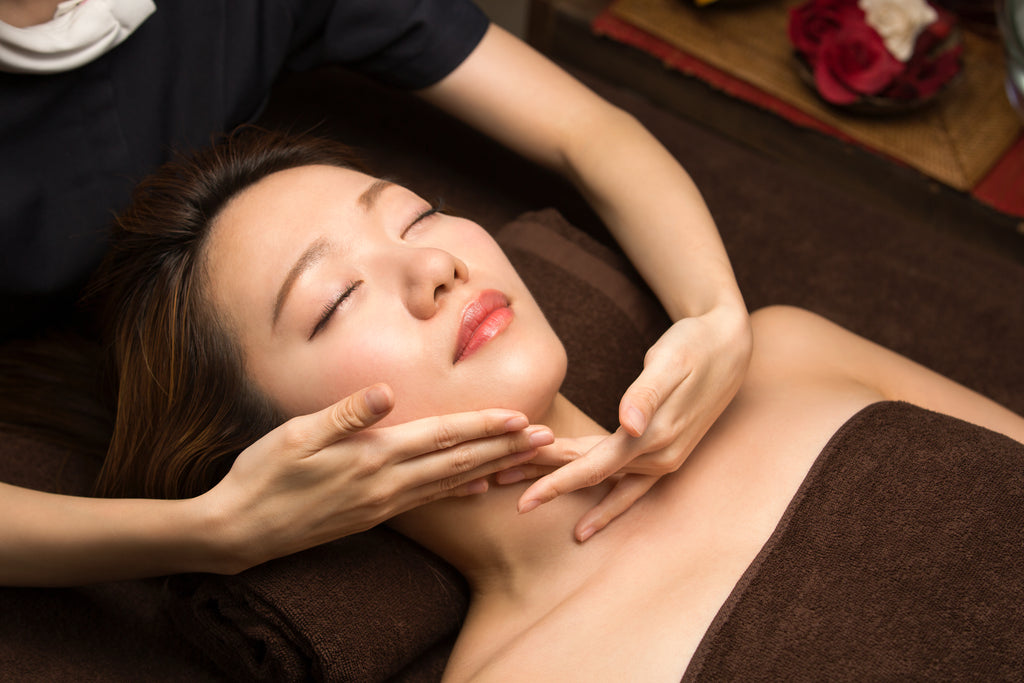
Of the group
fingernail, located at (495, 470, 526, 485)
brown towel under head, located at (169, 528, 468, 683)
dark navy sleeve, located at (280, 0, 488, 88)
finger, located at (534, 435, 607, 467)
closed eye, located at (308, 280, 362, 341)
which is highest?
dark navy sleeve, located at (280, 0, 488, 88)

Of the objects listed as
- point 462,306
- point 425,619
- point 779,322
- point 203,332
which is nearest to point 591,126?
point 779,322

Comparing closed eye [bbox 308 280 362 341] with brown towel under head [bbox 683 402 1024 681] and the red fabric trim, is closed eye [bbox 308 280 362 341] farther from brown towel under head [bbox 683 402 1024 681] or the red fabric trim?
the red fabric trim

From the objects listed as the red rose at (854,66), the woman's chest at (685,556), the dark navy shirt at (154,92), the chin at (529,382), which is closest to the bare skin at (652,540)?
the woman's chest at (685,556)

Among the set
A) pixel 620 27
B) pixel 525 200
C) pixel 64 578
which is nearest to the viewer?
pixel 64 578

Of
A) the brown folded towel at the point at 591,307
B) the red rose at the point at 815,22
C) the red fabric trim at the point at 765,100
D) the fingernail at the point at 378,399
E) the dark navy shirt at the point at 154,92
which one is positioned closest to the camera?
the fingernail at the point at 378,399

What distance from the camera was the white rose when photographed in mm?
1863

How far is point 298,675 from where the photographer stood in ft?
3.34

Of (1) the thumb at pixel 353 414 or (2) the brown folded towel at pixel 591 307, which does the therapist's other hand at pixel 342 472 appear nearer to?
(1) the thumb at pixel 353 414

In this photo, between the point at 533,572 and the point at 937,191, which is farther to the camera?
the point at 937,191

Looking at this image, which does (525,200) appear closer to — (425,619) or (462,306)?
(462,306)

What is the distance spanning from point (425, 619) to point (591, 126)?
2.73 ft

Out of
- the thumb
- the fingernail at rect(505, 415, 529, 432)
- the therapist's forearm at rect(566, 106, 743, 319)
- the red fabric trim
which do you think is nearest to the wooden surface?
the red fabric trim

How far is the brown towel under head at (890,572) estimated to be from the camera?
2.92 feet

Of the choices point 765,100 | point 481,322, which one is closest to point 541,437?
point 481,322
